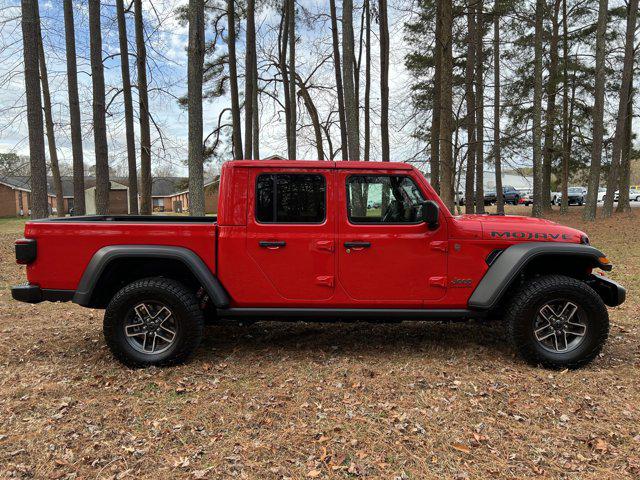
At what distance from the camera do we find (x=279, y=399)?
342 centimetres

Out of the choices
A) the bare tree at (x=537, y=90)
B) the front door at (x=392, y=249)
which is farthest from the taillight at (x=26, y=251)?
the bare tree at (x=537, y=90)

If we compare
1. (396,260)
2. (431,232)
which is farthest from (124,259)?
(431,232)

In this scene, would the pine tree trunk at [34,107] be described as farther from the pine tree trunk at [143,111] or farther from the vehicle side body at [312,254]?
the vehicle side body at [312,254]

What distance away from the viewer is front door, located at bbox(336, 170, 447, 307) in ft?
12.7

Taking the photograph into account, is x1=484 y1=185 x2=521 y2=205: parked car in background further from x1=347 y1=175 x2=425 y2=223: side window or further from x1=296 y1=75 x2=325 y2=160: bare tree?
x1=347 y1=175 x2=425 y2=223: side window

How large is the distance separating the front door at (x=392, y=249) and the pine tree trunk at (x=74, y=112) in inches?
437

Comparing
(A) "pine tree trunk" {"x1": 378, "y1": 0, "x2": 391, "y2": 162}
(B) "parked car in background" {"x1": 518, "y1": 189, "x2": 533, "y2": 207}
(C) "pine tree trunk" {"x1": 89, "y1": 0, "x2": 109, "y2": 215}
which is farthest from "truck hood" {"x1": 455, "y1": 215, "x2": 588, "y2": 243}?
(B) "parked car in background" {"x1": 518, "y1": 189, "x2": 533, "y2": 207}

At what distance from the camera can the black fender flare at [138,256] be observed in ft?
12.4

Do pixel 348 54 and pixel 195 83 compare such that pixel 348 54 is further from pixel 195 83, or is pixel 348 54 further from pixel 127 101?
pixel 127 101

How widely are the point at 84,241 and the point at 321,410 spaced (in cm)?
255

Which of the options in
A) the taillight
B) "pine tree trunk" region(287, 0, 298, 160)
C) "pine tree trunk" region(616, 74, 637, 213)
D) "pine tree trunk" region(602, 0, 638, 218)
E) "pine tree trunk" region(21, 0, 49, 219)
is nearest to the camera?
the taillight

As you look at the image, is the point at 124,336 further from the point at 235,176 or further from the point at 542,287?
the point at 542,287

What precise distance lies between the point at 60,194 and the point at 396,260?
20046mm

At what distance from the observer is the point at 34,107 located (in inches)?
378
